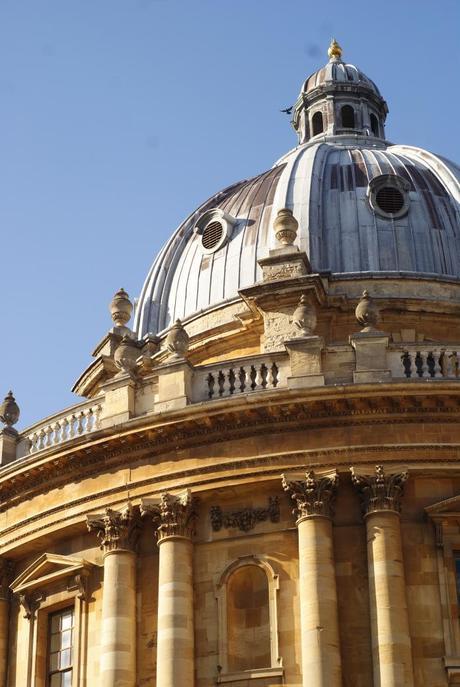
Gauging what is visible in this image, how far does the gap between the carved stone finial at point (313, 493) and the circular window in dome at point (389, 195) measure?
1158 centimetres

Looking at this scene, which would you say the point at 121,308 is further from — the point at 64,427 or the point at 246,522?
the point at 246,522

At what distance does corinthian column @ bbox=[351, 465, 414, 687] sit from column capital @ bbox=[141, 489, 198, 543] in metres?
3.30

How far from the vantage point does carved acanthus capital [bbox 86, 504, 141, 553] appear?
2938 centimetres

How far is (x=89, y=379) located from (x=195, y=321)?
3406mm

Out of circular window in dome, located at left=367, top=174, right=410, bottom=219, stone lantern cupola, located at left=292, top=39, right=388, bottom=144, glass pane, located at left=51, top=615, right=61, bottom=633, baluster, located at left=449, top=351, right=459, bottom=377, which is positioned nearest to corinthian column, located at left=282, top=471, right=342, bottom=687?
baluster, located at left=449, top=351, right=459, bottom=377

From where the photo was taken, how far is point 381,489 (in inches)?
1096

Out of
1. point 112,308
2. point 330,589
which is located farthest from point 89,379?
point 330,589

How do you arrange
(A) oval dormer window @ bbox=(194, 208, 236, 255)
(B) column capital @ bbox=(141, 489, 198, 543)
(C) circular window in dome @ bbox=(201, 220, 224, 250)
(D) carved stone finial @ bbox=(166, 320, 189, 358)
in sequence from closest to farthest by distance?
1. (B) column capital @ bbox=(141, 489, 198, 543)
2. (D) carved stone finial @ bbox=(166, 320, 189, 358)
3. (A) oval dormer window @ bbox=(194, 208, 236, 255)
4. (C) circular window in dome @ bbox=(201, 220, 224, 250)

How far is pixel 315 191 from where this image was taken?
3856 cm

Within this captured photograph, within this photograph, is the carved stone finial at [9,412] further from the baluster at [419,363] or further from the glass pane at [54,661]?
the baluster at [419,363]

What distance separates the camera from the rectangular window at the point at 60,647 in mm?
29859

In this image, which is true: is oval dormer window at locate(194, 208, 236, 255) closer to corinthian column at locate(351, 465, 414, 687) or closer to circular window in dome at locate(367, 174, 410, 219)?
circular window in dome at locate(367, 174, 410, 219)

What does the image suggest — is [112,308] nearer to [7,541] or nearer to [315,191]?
[315,191]

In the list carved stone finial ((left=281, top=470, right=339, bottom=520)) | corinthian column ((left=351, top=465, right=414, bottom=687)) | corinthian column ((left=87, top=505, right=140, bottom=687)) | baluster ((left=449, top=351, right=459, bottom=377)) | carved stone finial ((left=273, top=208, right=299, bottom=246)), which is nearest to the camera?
corinthian column ((left=351, top=465, right=414, bottom=687))
